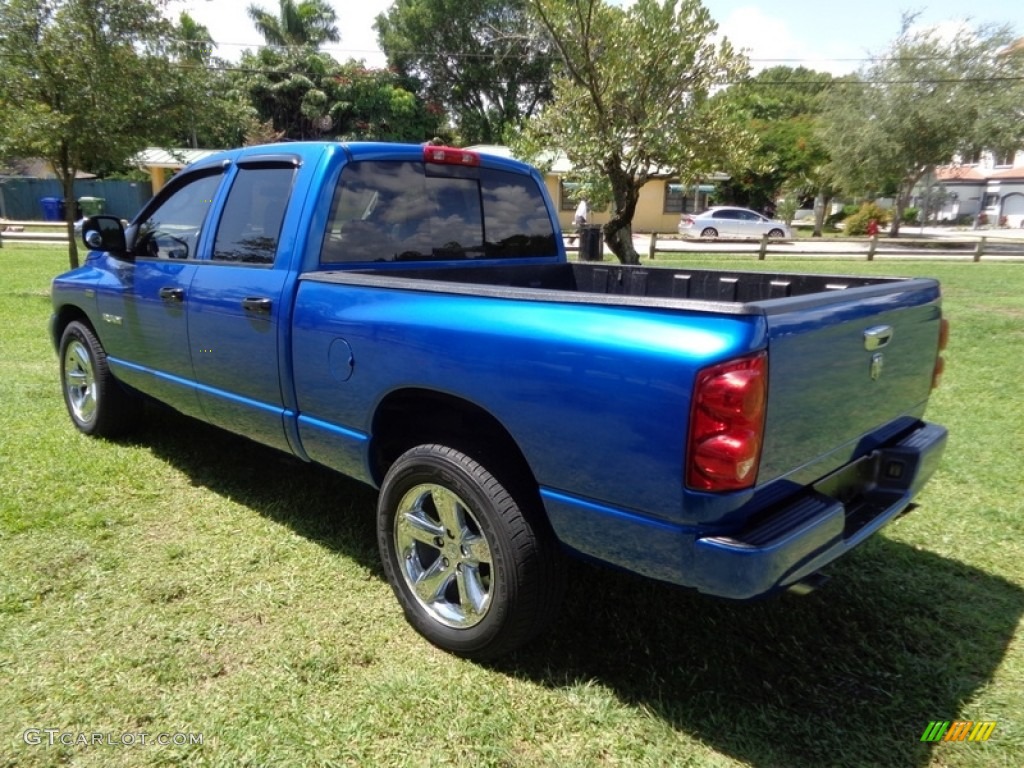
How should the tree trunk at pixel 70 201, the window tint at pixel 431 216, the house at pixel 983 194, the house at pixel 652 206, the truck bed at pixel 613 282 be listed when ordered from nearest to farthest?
the truck bed at pixel 613 282, the window tint at pixel 431 216, the tree trunk at pixel 70 201, the house at pixel 652 206, the house at pixel 983 194

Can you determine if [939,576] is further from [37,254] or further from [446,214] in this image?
[37,254]

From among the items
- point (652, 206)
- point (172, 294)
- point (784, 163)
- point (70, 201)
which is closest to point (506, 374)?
point (172, 294)

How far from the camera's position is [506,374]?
2428mm

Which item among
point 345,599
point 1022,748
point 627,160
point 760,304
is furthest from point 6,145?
point 1022,748

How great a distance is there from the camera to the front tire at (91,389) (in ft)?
15.7

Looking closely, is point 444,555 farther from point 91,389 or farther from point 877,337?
point 91,389

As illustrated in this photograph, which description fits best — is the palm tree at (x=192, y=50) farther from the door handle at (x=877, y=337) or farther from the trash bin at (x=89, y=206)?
the trash bin at (x=89, y=206)

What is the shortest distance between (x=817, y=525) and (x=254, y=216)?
9.42ft

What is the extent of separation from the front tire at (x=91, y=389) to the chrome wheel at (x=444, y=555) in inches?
111

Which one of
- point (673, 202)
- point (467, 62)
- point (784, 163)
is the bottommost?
point (673, 202)

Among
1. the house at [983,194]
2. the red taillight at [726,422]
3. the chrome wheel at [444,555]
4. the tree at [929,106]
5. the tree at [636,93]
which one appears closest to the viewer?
the red taillight at [726,422]

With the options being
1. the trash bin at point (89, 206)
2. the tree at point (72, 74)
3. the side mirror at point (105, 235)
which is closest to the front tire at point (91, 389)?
the side mirror at point (105, 235)

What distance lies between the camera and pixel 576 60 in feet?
35.2

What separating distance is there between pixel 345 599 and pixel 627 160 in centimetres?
903
